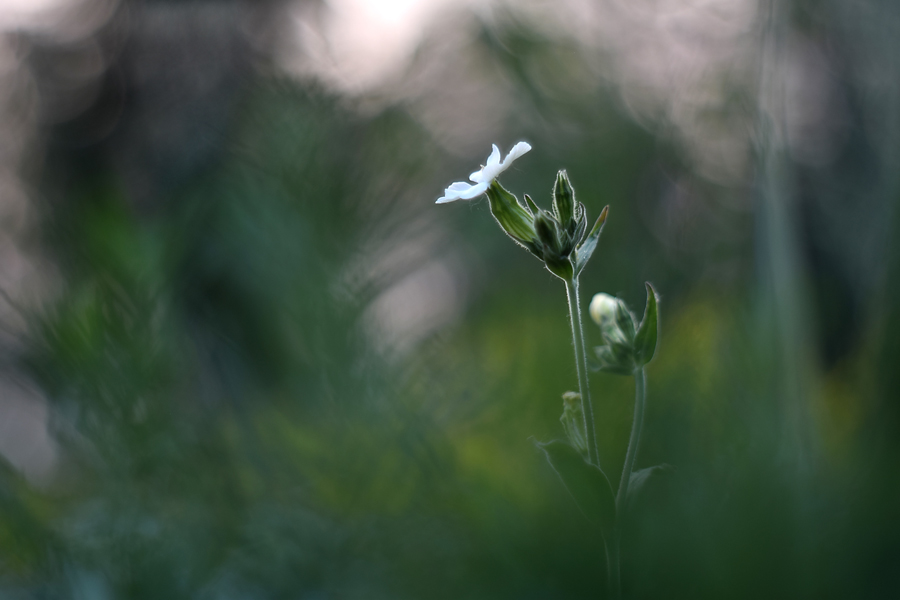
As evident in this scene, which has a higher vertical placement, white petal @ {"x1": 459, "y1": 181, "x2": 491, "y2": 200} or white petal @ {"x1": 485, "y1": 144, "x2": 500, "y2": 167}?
white petal @ {"x1": 485, "y1": 144, "x2": 500, "y2": 167}

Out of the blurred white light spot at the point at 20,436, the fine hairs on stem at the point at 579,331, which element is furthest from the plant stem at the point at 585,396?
the blurred white light spot at the point at 20,436

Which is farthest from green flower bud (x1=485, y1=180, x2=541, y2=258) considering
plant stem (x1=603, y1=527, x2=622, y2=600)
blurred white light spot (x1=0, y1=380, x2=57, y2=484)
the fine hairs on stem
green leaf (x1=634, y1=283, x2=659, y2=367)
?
blurred white light spot (x1=0, y1=380, x2=57, y2=484)

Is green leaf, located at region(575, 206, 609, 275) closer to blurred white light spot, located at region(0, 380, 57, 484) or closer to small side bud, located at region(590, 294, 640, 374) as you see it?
small side bud, located at region(590, 294, 640, 374)

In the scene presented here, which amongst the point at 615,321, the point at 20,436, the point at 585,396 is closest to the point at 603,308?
the point at 615,321

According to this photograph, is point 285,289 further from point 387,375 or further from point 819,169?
point 819,169

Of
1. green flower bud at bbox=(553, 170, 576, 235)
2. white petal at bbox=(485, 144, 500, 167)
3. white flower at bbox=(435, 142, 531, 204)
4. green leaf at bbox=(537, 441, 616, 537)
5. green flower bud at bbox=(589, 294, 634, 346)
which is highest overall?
white petal at bbox=(485, 144, 500, 167)

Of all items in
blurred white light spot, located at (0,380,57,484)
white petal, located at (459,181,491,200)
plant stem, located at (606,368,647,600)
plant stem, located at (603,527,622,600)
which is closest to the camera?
plant stem, located at (603,527,622,600)

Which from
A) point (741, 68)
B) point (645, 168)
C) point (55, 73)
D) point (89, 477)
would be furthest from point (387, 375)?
point (55, 73)
